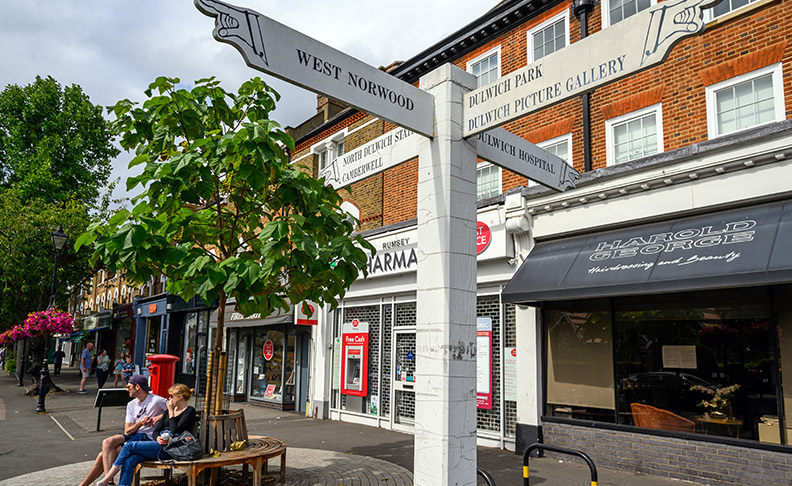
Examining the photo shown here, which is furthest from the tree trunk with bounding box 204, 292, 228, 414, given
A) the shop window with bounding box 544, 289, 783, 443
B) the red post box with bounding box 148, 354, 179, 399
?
the shop window with bounding box 544, 289, 783, 443

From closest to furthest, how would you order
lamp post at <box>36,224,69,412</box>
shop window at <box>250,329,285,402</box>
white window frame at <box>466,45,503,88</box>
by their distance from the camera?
white window frame at <box>466,45,503,88</box> < lamp post at <box>36,224,69,412</box> < shop window at <box>250,329,285,402</box>

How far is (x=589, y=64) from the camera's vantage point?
11.9 ft

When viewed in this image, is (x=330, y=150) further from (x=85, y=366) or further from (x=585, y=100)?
(x=85, y=366)

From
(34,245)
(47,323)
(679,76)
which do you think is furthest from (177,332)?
(679,76)

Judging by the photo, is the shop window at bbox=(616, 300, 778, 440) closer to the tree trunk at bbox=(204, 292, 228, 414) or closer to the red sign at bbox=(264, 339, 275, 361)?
the tree trunk at bbox=(204, 292, 228, 414)

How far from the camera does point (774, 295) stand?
23.6 ft

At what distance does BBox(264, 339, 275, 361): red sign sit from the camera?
1734 centimetres

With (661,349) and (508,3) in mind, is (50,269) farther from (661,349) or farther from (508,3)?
(661,349)

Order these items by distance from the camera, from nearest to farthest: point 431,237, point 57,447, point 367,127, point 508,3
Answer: point 431,237, point 57,447, point 508,3, point 367,127

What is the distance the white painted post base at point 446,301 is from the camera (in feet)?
12.4

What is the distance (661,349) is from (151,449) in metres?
7.18

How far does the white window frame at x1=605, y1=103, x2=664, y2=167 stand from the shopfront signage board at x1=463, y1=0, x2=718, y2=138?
5.88 metres

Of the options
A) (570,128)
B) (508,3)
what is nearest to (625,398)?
(570,128)

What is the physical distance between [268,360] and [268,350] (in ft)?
1.08
